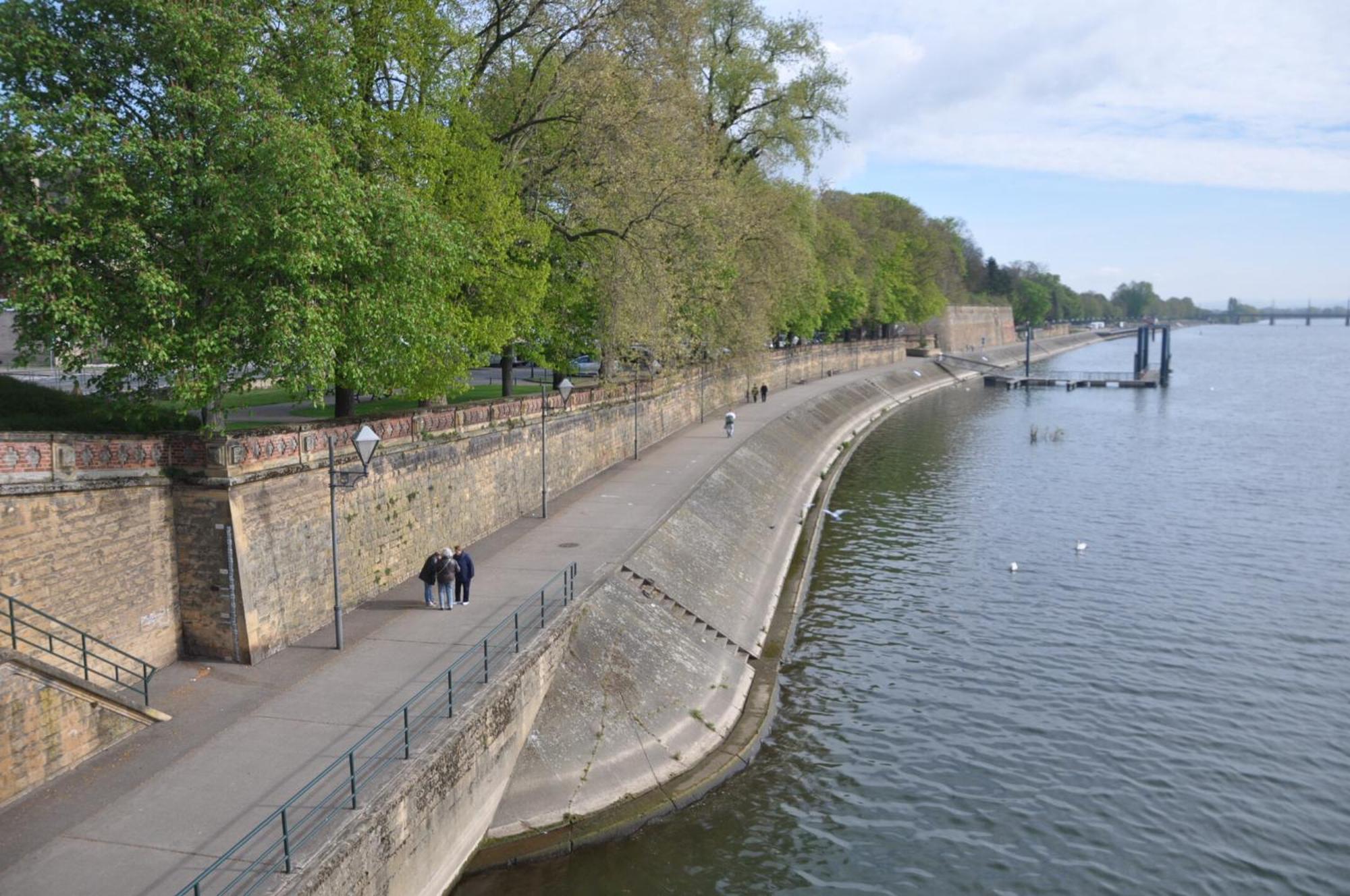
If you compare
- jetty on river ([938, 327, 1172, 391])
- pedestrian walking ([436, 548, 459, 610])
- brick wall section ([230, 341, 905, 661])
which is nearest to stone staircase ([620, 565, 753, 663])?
pedestrian walking ([436, 548, 459, 610])

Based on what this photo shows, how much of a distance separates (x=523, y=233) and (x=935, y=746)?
58.5 ft

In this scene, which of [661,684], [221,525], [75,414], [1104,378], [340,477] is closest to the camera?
[221,525]

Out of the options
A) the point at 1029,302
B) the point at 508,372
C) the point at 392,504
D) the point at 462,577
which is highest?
the point at 1029,302

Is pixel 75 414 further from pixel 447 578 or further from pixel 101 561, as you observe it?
pixel 447 578

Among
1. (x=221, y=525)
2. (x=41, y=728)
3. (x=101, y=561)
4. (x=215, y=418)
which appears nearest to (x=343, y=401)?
(x=215, y=418)

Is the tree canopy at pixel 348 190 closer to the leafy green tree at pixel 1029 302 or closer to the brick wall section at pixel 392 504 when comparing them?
the brick wall section at pixel 392 504

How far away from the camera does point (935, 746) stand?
68.4 feet

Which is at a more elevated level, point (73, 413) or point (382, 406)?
point (73, 413)

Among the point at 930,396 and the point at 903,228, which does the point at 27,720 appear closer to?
the point at 930,396

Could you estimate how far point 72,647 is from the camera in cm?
1458

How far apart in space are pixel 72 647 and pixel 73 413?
5432 millimetres

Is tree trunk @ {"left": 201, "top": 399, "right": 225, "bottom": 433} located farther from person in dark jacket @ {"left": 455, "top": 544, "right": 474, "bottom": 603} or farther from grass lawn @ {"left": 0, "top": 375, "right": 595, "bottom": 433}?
person in dark jacket @ {"left": 455, "top": 544, "right": 474, "bottom": 603}

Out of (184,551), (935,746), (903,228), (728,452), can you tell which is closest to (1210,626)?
(935,746)

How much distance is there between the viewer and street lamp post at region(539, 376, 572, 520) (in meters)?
28.6
